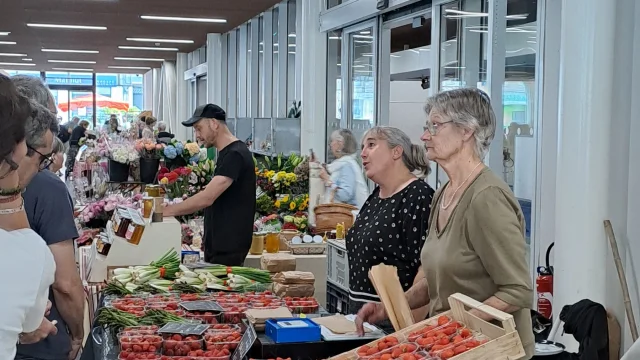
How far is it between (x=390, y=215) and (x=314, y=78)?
6.08 metres

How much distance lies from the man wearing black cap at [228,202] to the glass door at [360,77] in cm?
321

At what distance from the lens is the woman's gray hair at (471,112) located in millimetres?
2486

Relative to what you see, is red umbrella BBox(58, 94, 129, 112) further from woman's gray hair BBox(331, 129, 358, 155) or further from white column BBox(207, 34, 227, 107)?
woman's gray hair BBox(331, 129, 358, 155)

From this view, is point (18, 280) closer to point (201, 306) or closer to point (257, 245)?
point (201, 306)

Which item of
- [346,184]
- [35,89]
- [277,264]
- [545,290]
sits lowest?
[545,290]

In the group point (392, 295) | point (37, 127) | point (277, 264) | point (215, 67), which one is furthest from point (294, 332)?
point (215, 67)

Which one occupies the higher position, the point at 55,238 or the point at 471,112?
the point at 471,112

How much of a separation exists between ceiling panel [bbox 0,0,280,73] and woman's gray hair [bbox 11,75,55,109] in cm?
820

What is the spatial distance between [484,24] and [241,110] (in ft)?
29.7

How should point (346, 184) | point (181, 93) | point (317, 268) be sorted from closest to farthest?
point (317, 268) < point (346, 184) < point (181, 93)

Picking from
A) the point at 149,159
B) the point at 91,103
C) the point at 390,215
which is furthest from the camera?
the point at 91,103

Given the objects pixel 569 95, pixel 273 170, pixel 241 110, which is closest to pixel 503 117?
pixel 569 95

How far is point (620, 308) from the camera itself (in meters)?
4.14

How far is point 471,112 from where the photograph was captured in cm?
249
